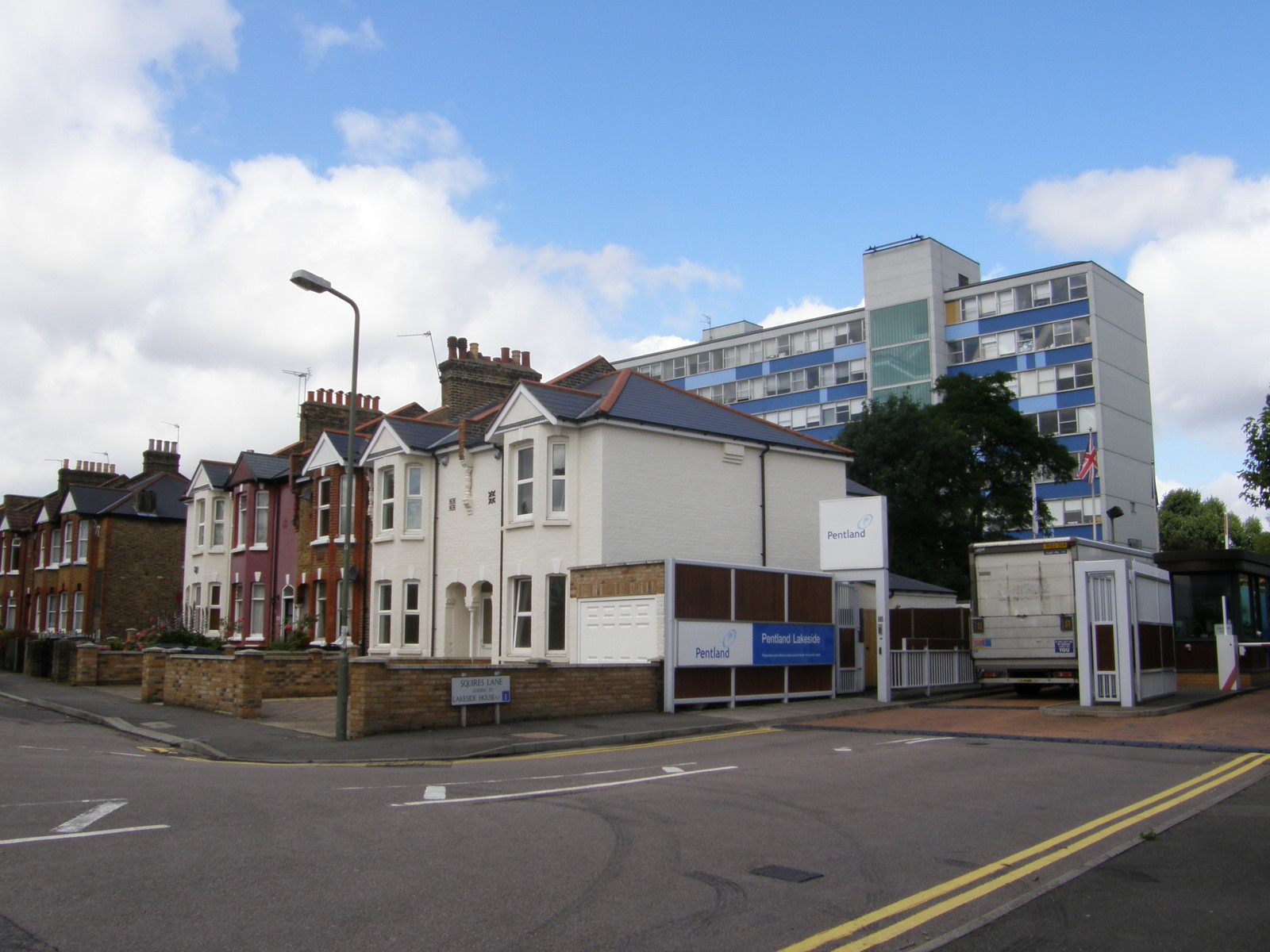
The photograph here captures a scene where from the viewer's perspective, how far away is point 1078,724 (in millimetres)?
17719

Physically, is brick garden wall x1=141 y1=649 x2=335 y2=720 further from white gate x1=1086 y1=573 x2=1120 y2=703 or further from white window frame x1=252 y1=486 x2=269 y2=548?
white gate x1=1086 y1=573 x2=1120 y2=703

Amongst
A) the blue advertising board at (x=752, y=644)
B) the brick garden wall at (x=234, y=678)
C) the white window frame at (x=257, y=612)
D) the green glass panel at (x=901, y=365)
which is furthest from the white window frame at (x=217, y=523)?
the green glass panel at (x=901, y=365)

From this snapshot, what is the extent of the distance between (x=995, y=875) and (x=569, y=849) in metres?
3.10

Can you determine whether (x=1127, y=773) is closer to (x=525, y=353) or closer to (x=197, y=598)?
(x=525, y=353)

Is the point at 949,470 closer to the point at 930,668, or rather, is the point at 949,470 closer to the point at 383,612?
the point at 930,668

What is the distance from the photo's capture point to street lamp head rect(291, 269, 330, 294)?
1606 cm

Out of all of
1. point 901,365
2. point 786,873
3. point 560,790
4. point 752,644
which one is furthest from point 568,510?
point 901,365

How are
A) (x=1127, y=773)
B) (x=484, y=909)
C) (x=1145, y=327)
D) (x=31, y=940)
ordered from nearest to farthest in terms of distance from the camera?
(x=31, y=940) < (x=484, y=909) < (x=1127, y=773) < (x=1145, y=327)

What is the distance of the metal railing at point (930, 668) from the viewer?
2355cm

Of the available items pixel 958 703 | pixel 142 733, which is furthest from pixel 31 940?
pixel 958 703

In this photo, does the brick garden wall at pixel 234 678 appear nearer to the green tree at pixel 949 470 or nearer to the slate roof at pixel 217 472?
the slate roof at pixel 217 472

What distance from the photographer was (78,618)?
140ft

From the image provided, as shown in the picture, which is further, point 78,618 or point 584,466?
point 78,618

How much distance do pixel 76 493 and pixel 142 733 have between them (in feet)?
97.4
